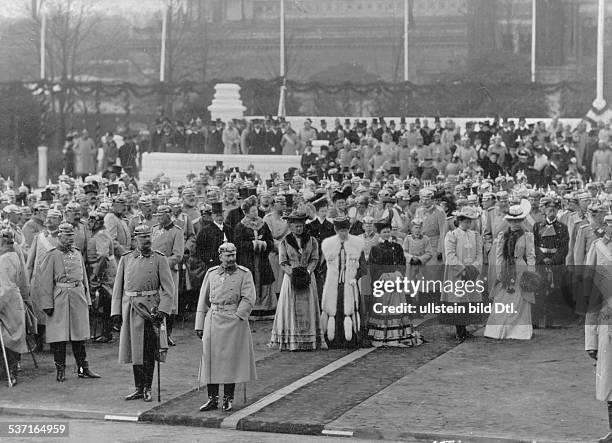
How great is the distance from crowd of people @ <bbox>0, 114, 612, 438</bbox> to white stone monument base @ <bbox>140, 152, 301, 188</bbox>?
11449 millimetres

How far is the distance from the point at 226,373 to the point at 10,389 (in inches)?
109

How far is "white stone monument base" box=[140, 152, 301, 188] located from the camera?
3238 cm

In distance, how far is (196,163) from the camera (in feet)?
111

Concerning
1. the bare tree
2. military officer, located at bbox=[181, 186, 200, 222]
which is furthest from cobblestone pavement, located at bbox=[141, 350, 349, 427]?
the bare tree

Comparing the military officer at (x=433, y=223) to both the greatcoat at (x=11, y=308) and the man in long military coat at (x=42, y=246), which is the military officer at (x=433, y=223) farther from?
the greatcoat at (x=11, y=308)

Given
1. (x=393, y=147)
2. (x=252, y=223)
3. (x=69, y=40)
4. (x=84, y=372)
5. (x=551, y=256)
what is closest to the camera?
(x=84, y=372)

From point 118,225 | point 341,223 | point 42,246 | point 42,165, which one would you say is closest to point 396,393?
point 341,223

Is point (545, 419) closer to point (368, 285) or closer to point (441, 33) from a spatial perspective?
point (368, 285)

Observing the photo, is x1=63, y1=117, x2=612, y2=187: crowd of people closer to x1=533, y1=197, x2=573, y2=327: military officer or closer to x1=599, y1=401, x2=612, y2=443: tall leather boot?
x1=533, y1=197, x2=573, y2=327: military officer

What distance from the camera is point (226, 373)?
1305 cm

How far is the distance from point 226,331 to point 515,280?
4.99 meters

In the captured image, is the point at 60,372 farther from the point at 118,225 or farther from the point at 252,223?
the point at 252,223

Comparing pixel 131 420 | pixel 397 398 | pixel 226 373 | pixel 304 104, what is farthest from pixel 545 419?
pixel 304 104

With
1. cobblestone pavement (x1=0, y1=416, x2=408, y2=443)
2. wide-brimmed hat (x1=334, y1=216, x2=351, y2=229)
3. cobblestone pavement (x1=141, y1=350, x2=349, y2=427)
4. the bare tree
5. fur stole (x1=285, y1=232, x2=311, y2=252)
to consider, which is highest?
the bare tree
